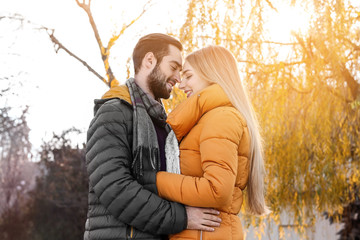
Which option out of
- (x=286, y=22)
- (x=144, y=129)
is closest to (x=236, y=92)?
(x=144, y=129)

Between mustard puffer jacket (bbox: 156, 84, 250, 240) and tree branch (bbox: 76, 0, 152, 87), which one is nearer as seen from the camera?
mustard puffer jacket (bbox: 156, 84, 250, 240)

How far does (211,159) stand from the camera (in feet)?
7.04

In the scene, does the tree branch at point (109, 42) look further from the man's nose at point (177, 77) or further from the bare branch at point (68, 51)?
the man's nose at point (177, 77)

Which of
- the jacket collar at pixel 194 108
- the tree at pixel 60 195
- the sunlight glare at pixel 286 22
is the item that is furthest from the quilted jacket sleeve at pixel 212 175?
the tree at pixel 60 195

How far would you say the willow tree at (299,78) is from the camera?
234 inches

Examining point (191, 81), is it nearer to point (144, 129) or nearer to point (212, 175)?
point (144, 129)

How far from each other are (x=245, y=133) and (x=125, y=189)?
0.63m

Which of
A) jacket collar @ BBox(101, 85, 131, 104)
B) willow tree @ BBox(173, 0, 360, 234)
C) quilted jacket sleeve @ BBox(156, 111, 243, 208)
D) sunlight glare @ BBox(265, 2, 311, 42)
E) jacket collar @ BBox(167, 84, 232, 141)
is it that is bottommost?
quilted jacket sleeve @ BBox(156, 111, 243, 208)

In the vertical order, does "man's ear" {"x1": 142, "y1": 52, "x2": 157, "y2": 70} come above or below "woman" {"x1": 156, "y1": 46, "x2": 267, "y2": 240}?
above

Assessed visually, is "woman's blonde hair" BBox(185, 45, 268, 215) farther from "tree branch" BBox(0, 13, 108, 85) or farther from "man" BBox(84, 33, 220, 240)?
"tree branch" BBox(0, 13, 108, 85)

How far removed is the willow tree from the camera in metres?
5.95

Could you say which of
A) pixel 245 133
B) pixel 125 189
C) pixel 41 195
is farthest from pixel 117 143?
pixel 41 195

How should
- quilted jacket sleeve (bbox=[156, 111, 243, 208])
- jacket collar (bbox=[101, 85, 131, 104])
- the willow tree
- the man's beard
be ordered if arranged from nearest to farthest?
quilted jacket sleeve (bbox=[156, 111, 243, 208])
jacket collar (bbox=[101, 85, 131, 104])
the man's beard
the willow tree

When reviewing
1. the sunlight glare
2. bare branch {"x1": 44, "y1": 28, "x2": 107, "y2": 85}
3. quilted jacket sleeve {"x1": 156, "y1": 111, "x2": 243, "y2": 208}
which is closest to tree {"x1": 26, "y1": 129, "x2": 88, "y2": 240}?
bare branch {"x1": 44, "y1": 28, "x2": 107, "y2": 85}
